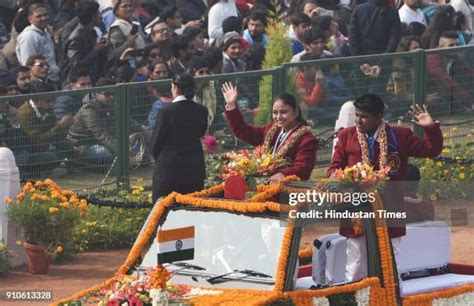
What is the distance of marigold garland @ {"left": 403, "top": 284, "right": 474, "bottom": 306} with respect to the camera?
410 inches

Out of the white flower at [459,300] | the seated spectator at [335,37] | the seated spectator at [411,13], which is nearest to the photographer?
the white flower at [459,300]

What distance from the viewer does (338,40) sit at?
2273cm

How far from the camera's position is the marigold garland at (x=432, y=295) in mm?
10414

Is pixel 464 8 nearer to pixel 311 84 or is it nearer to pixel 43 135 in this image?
pixel 311 84

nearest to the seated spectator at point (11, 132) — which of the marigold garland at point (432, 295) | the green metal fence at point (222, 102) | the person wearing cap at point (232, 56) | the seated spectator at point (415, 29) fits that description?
the green metal fence at point (222, 102)

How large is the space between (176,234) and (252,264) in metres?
0.58

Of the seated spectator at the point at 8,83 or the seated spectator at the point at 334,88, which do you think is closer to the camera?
the seated spectator at the point at 8,83

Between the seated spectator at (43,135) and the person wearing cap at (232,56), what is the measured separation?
401cm

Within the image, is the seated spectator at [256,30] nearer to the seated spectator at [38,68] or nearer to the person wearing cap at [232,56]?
the person wearing cap at [232,56]

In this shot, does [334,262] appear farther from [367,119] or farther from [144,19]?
[144,19]

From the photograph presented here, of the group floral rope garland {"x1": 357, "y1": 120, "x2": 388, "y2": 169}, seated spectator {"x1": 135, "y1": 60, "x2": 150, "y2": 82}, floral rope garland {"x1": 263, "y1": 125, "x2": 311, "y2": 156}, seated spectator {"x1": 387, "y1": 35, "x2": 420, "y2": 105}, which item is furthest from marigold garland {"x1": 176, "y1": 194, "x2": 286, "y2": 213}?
seated spectator {"x1": 387, "y1": 35, "x2": 420, "y2": 105}

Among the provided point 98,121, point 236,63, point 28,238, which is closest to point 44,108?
point 98,121

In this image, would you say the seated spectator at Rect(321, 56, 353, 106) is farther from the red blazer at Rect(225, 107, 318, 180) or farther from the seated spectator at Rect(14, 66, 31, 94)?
the red blazer at Rect(225, 107, 318, 180)

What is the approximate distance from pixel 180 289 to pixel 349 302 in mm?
1174
